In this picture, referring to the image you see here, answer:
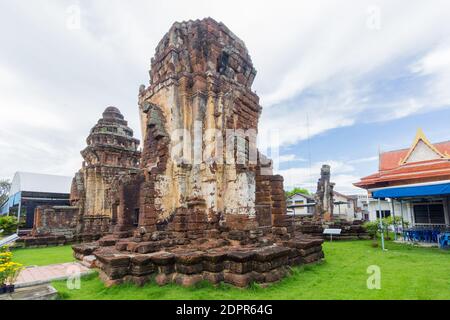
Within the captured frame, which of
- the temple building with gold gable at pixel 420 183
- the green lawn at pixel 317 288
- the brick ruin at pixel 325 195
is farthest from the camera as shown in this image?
the brick ruin at pixel 325 195

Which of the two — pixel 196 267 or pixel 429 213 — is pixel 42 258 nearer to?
pixel 196 267

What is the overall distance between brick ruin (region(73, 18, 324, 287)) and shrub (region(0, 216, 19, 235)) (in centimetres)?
1607

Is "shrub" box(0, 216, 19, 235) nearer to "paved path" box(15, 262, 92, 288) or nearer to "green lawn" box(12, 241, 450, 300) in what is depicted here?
"paved path" box(15, 262, 92, 288)

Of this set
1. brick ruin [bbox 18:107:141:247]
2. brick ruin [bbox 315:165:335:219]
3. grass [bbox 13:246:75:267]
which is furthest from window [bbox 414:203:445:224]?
grass [bbox 13:246:75:267]

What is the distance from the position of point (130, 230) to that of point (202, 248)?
2847 mm

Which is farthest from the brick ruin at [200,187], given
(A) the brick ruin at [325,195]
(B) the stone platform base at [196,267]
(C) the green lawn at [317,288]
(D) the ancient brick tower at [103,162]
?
(A) the brick ruin at [325,195]

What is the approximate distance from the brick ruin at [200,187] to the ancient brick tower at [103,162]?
9.46 m

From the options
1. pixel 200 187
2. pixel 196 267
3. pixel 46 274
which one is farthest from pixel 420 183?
pixel 46 274

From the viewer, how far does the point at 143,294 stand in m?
4.50

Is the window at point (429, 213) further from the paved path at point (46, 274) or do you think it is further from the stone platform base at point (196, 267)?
the paved path at point (46, 274)

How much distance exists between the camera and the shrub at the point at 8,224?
18984 mm

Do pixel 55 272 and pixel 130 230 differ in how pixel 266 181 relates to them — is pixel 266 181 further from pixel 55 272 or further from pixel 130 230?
pixel 55 272
